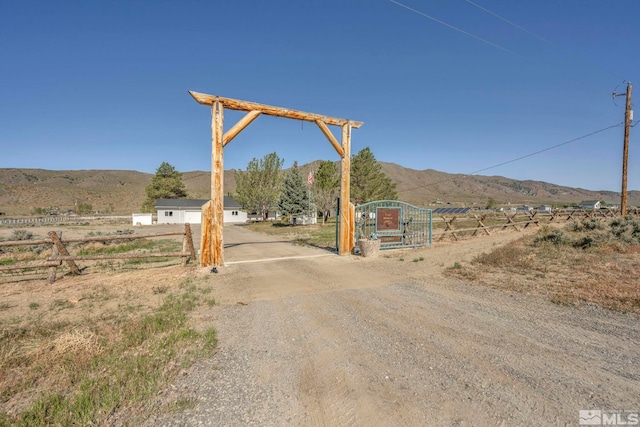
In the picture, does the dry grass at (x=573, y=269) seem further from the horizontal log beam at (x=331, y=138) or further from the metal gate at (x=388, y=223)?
the horizontal log beam at (x=331, y=138)

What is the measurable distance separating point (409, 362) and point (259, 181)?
1646 inches

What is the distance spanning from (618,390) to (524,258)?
26.2 feet

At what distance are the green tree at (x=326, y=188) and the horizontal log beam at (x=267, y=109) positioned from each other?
24703 millimetres

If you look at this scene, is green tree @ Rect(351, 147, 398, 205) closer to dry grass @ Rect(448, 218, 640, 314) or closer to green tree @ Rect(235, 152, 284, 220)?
green tree @ Rect(235, 152, 284, 220)

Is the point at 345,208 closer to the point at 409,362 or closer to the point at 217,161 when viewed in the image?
the point at 217,161

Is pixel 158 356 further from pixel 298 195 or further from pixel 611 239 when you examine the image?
pixel 298 195

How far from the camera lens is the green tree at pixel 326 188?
37750mm

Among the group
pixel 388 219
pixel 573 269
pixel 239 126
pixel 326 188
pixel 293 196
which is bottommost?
pixel 573 269

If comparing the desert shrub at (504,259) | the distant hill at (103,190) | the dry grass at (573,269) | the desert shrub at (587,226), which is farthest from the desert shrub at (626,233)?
the distant hill at (103,190)

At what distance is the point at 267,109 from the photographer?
1063 cm

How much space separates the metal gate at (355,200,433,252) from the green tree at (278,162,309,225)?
2316 cm

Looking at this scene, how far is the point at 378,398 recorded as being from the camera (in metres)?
2.96

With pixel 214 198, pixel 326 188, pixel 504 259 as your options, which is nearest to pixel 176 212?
pixel 326 188

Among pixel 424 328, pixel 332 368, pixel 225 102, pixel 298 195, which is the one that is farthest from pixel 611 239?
pixel 298 195
